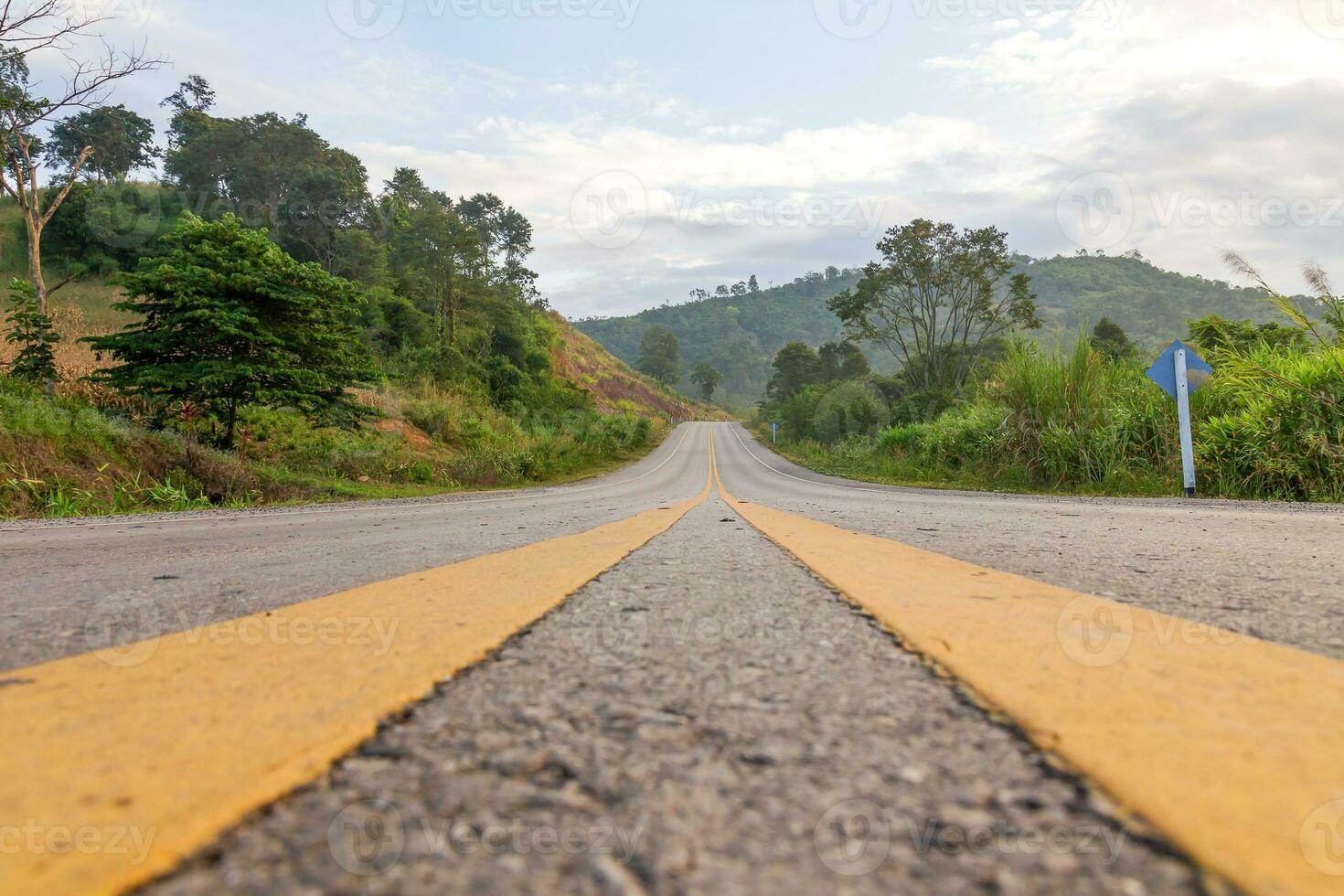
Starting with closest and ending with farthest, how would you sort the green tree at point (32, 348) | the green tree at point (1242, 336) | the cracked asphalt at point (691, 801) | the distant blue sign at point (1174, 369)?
the cracked asphalt at point (691, 801) → the distant blue sign at point (1174, 369) → the green tree at point (32, 348) → the green tree at point (1242, 336)

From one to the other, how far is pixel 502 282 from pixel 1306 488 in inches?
2043

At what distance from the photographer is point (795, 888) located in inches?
23.6

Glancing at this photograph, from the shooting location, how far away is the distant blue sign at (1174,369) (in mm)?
9906

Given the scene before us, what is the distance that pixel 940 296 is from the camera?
3544 cm

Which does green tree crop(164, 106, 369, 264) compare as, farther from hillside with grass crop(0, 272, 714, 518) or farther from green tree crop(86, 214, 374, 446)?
green tree crop(86, 214, 374, 446)

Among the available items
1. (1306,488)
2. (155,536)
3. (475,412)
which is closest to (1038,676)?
(155,536)

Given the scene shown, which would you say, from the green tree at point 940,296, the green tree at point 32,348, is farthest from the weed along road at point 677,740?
the green tree at point 940,296

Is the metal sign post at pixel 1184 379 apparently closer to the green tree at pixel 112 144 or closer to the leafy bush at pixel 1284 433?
→ the leafy bush at pixel 1284 433

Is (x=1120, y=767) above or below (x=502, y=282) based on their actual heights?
below

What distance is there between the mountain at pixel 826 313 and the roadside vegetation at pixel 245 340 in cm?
4381

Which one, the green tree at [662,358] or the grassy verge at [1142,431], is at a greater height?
the green tree at [662,358]

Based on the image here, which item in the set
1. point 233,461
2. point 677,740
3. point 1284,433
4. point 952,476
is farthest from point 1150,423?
point 233,461

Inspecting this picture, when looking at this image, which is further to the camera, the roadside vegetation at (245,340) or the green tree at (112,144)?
the green tree at (112,144)

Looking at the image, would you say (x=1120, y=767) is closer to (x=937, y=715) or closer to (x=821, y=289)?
(x=937, y=715)
